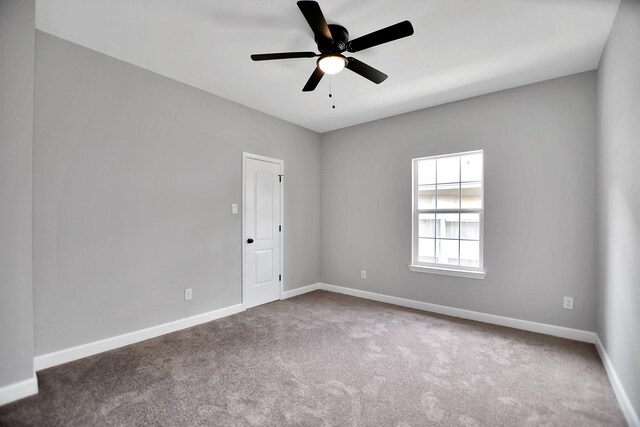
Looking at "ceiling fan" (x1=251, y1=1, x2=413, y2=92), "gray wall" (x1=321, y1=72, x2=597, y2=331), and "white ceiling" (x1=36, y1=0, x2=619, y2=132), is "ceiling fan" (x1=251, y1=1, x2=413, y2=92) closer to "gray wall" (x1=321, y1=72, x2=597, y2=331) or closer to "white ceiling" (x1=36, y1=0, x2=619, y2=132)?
"white ceiling" (x1=36, y1=0, x2=619, y2=132)

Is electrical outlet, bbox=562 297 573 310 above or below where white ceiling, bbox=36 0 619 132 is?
below

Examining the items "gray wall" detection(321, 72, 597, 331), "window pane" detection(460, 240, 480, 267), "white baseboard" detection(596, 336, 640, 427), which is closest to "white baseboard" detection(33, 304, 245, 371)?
"gray wall" detection(321, 72, 597, 331)

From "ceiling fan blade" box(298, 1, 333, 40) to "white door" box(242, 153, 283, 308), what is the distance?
7.43 ft

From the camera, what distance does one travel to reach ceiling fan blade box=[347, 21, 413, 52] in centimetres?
190

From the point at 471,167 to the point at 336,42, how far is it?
2.44 m

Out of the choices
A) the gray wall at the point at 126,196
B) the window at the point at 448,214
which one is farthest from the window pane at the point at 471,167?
the gray wall at the point at 126,196

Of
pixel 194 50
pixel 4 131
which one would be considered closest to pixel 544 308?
pixel 194 50

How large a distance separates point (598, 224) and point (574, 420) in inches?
76.3

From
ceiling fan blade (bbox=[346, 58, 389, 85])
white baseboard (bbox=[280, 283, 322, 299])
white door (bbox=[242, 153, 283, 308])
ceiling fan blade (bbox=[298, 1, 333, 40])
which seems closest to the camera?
ceiling fan blade (bbox=[298, 1, 333, 40])

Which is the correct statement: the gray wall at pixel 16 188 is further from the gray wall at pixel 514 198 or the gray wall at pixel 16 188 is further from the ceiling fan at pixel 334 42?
the gray wall at pixel 514 198

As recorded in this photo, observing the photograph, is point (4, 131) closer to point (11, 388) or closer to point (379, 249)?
point (11, 388)

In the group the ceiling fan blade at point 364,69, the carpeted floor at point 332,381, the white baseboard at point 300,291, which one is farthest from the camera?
the white baseboard at point 300,291

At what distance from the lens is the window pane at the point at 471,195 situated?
12.1 feet

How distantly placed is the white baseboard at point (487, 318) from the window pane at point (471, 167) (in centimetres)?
167
